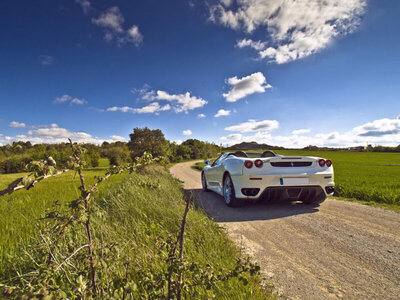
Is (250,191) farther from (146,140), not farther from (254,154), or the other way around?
(146,140)

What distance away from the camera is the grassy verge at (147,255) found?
3.82 feet

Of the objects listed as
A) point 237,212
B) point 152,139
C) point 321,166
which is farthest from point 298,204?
point 152,139

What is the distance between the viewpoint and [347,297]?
1.84 meters

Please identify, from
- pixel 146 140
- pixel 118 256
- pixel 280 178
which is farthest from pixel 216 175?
pixel 146 140

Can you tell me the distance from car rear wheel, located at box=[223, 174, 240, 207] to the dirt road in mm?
205

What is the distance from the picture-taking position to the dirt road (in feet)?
6.52

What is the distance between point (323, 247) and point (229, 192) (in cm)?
252

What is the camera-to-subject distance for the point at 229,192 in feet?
16.9

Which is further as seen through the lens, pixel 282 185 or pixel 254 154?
pixel 254 154

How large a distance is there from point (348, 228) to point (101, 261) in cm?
388

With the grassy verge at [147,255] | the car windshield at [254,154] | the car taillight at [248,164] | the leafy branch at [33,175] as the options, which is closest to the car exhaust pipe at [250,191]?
the car taillight at [248,164]

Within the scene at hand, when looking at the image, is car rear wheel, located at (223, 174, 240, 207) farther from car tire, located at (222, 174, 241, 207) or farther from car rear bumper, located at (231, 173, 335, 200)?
car rear bumper, located at (231, 173, 335, 200)

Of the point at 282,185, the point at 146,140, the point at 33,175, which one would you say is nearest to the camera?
the point at 33,175

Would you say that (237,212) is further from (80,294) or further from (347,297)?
(80,294)
